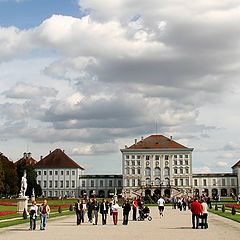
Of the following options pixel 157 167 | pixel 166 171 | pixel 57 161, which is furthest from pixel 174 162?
pixel 57 161

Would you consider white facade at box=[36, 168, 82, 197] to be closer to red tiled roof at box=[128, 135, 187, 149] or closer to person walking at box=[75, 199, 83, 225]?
red tiled roof at box=[128, 135, 187, 149]

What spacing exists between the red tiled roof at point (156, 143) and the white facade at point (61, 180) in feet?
50.8

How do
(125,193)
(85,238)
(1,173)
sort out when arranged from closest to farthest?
(85,238) → (1,173) → (125,193)

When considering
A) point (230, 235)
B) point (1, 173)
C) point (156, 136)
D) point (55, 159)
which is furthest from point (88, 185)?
point (230, 235)

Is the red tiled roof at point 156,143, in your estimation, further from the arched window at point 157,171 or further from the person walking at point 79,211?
the person walking at point 79,211

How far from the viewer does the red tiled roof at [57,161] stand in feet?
429

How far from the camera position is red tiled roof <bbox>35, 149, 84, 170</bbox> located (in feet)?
429

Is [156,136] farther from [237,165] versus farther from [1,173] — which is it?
[1,173]

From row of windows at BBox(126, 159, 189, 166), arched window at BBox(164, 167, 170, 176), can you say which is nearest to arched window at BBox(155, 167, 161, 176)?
arched window at BBox(164, 167, 170, 176)

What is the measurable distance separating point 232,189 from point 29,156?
162ft

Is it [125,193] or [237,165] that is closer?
[125,193]

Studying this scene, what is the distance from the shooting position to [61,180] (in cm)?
13112

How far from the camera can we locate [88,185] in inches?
5192

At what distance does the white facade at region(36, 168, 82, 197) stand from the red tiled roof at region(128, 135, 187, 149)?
15481 millimetres
